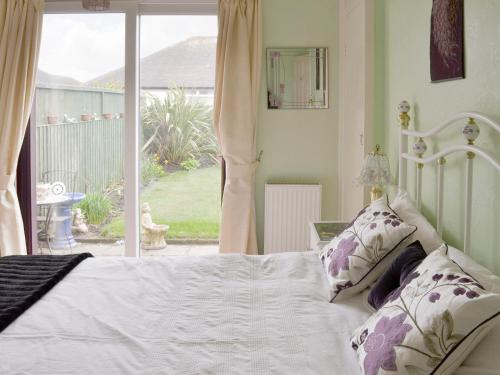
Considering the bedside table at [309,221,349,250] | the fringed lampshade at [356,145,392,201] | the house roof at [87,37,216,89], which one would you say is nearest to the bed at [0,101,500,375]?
the fringed lampshade at [356,145,392,201]

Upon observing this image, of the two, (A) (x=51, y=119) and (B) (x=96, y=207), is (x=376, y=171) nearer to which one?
(B) (x=96, y=207)

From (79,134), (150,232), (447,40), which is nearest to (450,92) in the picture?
(447,40)

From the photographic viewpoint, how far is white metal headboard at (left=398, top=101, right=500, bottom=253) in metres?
1.99

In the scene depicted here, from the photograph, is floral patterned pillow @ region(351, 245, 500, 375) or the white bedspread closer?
floral patterned pillow @ region(351, 245, 500, 375)

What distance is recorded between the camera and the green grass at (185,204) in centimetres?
454

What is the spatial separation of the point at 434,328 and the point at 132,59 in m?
3.50

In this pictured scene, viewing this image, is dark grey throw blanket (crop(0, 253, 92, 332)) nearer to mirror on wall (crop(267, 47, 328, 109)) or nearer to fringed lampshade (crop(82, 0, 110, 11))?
fringed lampshade (crop(82, 0, 110, 11))

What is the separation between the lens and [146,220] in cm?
459

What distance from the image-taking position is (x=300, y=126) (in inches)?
172

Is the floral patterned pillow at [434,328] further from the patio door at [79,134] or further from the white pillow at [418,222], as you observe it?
the patio door at [79,134]

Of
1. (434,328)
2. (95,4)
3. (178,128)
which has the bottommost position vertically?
(434,328)

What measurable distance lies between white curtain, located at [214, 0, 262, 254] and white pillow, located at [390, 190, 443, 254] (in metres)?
1.75

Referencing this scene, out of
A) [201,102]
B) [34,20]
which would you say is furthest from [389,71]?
[34,20]

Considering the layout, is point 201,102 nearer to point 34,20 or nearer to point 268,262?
point 34,20
